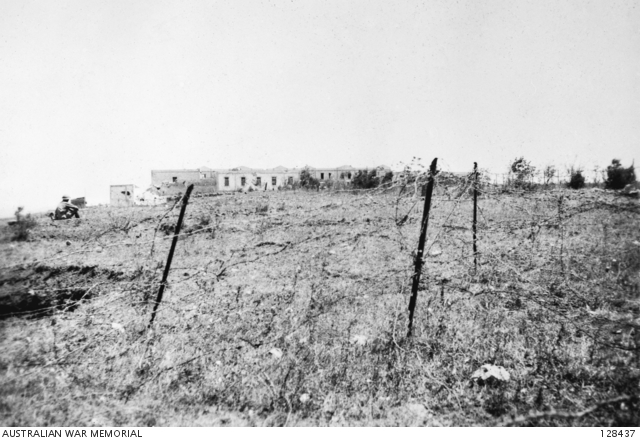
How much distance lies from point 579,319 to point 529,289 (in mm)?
912

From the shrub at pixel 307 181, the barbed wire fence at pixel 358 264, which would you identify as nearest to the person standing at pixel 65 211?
the barbed wire fence at pixel 358 264

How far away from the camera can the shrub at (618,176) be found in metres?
16.3

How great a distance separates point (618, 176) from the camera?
16.6 m

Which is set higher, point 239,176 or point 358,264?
point 239,176

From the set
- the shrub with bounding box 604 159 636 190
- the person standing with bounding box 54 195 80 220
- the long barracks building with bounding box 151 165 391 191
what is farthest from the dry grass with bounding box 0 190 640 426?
the long barracks building with bounding box 151 165 391 191

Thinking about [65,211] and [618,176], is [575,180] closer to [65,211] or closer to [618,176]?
[618,176]

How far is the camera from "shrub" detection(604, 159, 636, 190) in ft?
53.6

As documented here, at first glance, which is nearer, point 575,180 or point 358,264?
A: point 358,264
